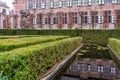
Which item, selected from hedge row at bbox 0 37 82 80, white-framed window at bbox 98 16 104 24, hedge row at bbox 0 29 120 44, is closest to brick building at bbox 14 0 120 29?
white-framed window at bbox 98 16 104 24

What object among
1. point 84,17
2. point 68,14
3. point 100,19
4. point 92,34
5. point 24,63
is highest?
point 68,14

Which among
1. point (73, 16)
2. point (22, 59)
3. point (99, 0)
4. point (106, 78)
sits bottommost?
point (106, 78)

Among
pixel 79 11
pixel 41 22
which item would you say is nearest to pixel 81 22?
pixel 79 11

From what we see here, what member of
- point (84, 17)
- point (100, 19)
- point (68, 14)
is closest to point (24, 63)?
point (100, 19)

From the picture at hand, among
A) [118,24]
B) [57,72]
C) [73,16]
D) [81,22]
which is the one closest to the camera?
[57,72]

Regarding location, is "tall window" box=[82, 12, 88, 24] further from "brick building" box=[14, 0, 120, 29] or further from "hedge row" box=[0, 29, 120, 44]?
"hedge row" box=[0, 29, 120, 44]

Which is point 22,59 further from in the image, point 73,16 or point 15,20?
point 15,20

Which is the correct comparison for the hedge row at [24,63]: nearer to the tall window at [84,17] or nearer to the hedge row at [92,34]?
the hedge row at [92,34]

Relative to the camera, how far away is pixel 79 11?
3522cm

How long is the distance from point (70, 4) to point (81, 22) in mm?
4372

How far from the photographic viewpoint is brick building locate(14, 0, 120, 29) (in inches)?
1299

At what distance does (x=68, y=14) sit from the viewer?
3612 centimetres

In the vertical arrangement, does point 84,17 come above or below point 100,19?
above

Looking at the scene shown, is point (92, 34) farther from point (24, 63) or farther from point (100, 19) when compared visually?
point (24, 63)
